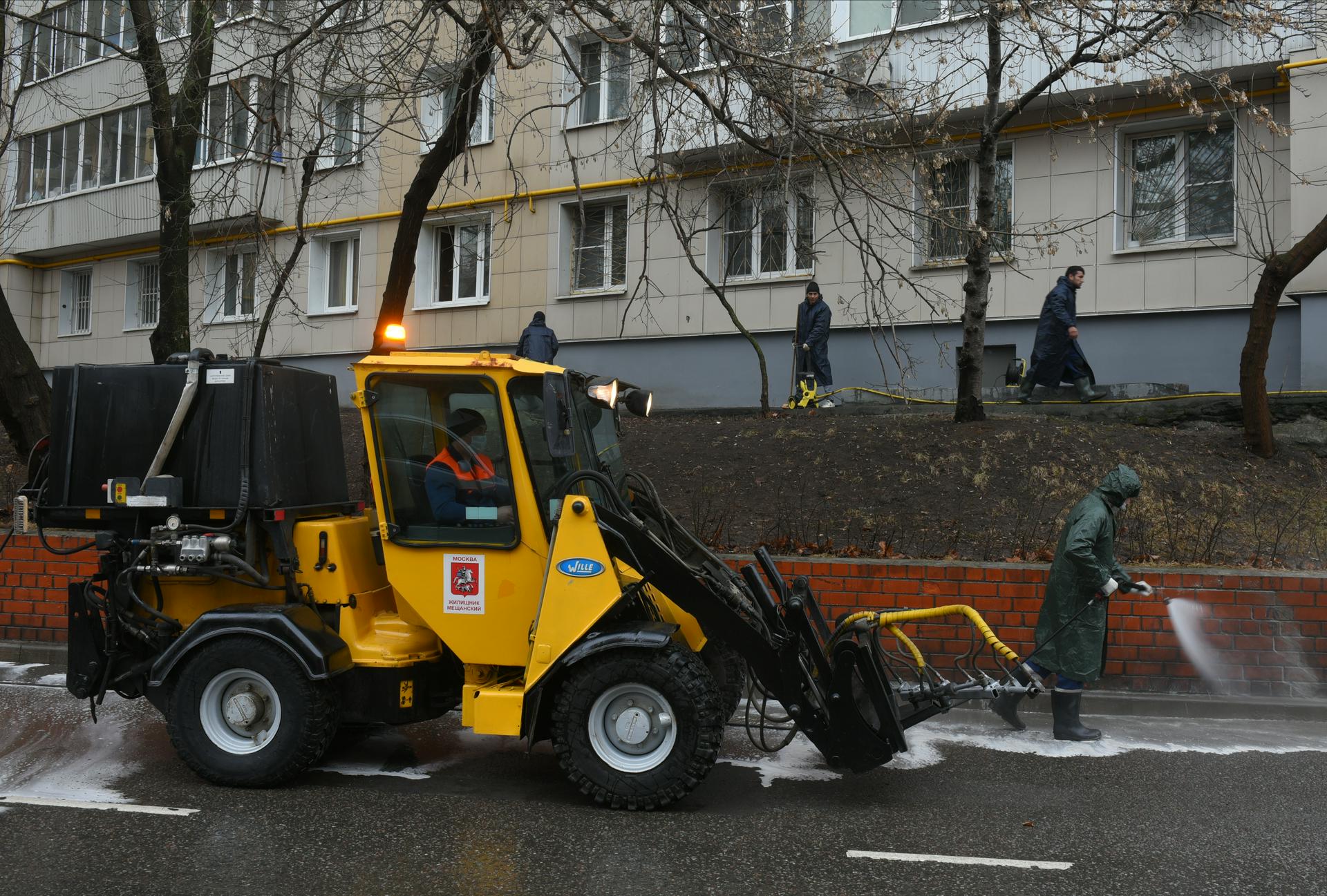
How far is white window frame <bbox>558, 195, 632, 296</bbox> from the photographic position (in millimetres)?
19578

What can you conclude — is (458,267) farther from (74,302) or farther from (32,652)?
(32,652)

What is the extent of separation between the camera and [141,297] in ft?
84.5

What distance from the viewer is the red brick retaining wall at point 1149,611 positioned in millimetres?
7387

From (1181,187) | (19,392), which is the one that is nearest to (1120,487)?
(1181,187)

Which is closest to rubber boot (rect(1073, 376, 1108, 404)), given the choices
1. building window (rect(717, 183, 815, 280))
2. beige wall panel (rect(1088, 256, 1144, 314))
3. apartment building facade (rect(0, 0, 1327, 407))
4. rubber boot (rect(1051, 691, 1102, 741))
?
apartment building facade (rect(0, 0, 1327, 407))

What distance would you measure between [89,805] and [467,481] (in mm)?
2322

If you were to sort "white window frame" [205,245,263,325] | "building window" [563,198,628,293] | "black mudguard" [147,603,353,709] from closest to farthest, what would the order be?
→ 1. "black mudguard" [147,603,353,709]
2. "white window frame" [205,245,263,325]
3. "building window" [563,198,628,293]

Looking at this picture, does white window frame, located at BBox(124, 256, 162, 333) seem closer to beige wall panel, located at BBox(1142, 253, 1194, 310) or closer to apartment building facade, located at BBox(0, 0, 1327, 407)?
apartment building facade, located at BBox(0, 0, 1327, 407)

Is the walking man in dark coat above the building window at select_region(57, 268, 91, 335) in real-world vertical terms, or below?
below

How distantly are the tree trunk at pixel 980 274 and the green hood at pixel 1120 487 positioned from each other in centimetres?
393

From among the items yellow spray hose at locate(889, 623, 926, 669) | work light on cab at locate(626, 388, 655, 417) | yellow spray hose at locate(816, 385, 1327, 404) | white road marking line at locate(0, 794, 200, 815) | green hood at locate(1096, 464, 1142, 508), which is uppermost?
yellow spray hose at locate(816, 385, 1327, 404)

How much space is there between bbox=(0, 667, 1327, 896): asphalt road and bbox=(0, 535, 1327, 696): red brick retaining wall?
26.0 inches

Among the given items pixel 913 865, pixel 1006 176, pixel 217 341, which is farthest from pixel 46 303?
A: pixel 913 865

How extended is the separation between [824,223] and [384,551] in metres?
13.5
